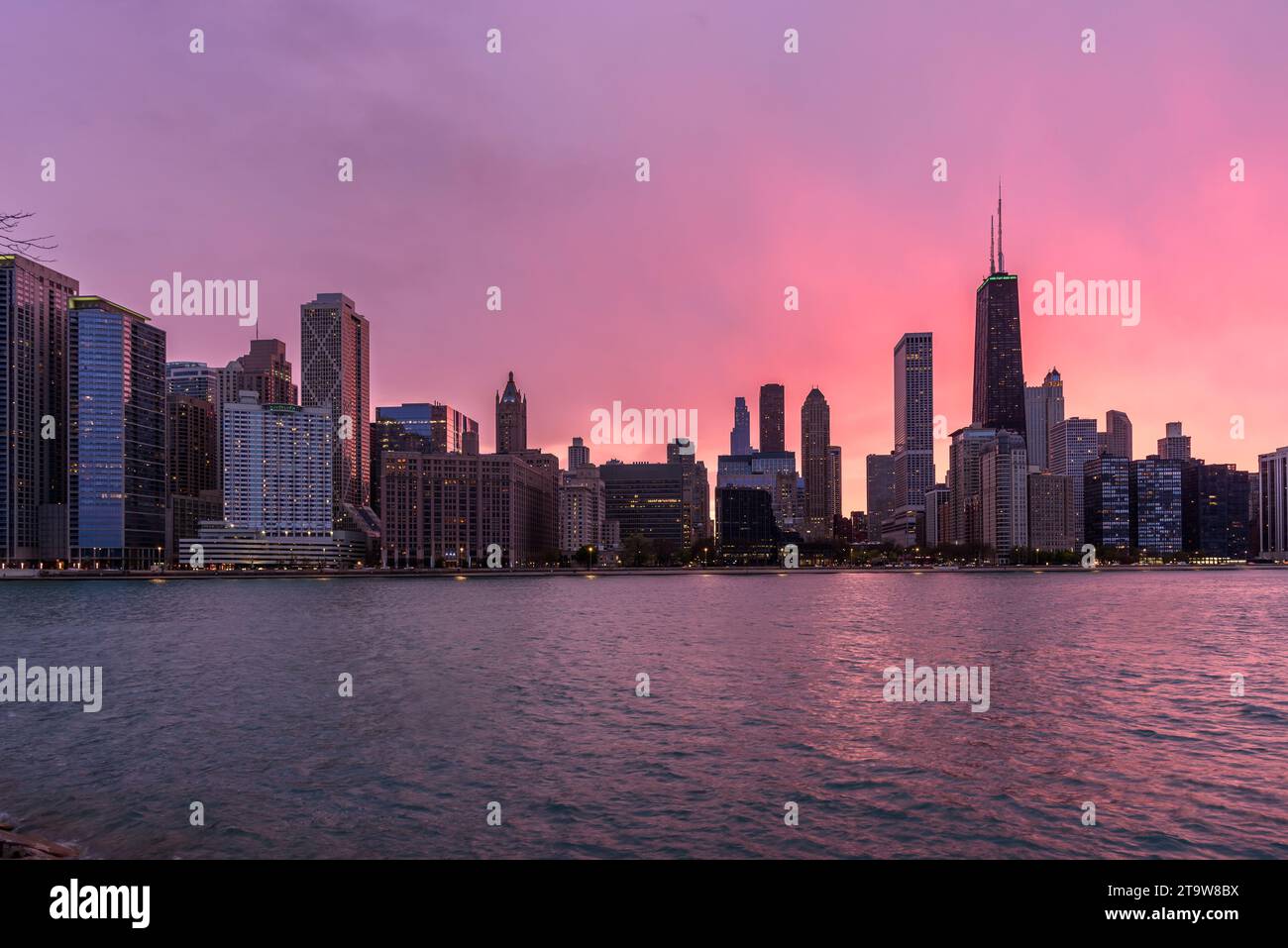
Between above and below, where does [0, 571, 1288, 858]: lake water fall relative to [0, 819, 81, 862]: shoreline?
below

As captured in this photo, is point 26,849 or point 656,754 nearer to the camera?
point 26,849

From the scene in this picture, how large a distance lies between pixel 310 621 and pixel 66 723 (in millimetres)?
→ 62868

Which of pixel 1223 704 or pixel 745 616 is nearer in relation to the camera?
pixel 1223 704

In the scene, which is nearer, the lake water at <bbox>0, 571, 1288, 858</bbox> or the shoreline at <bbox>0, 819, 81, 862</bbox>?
the shoreline at <bbox>0, 819, 81, 862</bbox>

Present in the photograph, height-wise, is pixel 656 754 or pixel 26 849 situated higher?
pixel 26 849

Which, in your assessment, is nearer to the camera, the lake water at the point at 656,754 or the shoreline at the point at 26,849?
the shoreline at the point at 26,849

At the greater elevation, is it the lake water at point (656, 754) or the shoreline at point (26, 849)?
the shoreline at point (26, 849)

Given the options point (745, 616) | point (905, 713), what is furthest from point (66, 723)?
point (745, 616)

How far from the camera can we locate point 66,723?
3612 cm

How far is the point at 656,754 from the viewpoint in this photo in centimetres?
2858

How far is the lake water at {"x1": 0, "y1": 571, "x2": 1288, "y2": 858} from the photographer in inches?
814

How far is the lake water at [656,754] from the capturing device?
20672 mm
